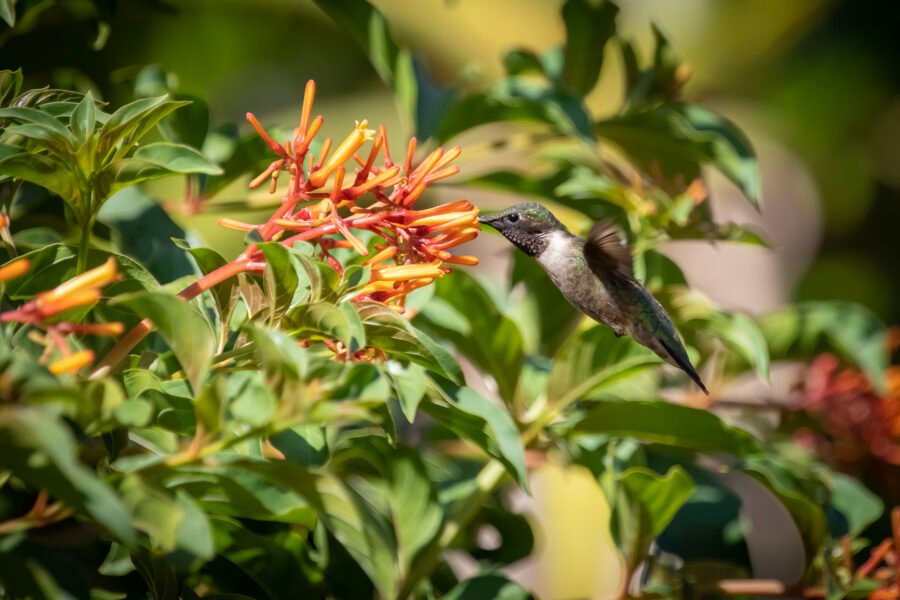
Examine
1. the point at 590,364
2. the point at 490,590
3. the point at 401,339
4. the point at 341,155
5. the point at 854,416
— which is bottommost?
the point at 490,590

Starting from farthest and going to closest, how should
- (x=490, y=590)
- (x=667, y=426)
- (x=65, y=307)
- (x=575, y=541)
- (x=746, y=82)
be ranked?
1. (x=746, y=82)
2. (x=575, y=541)
3. (x=667, y=426)
4. (x=490, y=590)
5. (x=65, y=307)

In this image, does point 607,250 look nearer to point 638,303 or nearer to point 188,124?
point 638,303

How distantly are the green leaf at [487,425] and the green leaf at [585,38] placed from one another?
2.35ft

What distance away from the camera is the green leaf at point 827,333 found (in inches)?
60.4

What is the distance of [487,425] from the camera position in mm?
927

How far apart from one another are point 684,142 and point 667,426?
43 cm

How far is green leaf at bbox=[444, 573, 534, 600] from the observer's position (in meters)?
1.09

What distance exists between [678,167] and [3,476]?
1079 mm

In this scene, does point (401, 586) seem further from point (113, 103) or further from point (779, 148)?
point (779, 148)

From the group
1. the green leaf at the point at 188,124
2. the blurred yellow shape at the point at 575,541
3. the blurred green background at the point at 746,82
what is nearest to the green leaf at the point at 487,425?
the green leaf at the point at 188,124

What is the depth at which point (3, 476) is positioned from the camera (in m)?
0.74

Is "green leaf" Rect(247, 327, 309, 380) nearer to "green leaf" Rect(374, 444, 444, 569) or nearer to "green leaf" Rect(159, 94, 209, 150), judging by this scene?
"green leaf" Rect(374, 444, 444, 569)

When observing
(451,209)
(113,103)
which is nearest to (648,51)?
(113,103)

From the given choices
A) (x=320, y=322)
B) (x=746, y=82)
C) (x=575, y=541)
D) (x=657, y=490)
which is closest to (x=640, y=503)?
(x=657, y=490)
